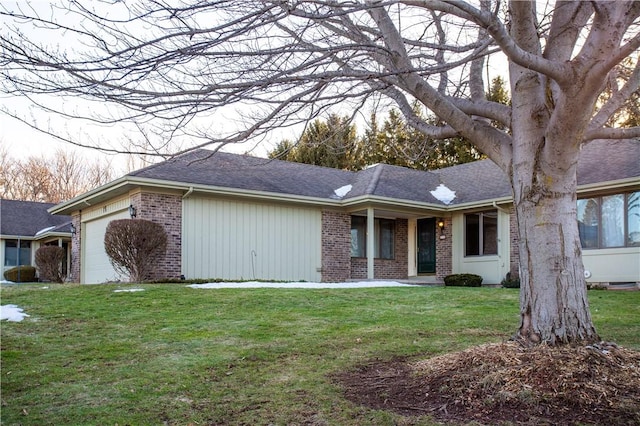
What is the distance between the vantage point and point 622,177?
44.9 feet

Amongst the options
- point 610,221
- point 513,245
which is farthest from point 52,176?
point 610,221

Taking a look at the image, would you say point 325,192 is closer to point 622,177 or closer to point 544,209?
point 622,177

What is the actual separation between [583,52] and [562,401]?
2666mm

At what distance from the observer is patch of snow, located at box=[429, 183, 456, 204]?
18.6 metres

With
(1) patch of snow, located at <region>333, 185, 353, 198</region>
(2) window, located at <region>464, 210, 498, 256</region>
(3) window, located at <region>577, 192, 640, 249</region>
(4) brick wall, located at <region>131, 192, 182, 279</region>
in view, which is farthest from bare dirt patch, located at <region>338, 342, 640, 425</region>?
(1) patch of snow, located at <region>333, 185, 353, 198</region>

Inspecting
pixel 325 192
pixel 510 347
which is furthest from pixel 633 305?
pixel 325 192

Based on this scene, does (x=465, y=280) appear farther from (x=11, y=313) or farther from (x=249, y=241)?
(x=11, y=313)

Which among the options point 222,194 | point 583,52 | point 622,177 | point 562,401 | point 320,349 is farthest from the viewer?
point 222,194

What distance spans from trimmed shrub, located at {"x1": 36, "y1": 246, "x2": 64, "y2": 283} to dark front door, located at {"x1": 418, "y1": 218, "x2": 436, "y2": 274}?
42.2 feet

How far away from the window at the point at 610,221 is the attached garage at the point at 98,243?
1219cm

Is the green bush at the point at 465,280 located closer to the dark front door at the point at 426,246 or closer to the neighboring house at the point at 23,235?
the dark front door at the point at 426,246

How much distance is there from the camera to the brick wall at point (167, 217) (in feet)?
46.7

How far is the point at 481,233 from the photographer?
691 inches

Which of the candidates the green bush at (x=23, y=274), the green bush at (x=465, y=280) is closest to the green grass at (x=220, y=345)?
the green bush at (x=465, y=280)
